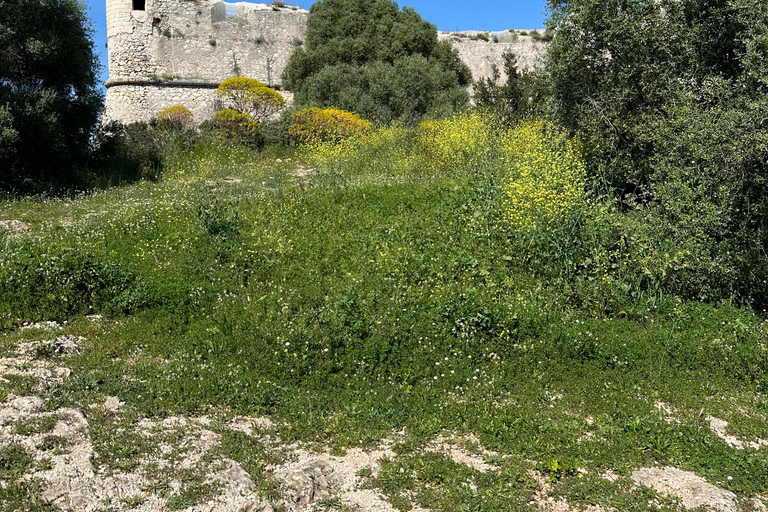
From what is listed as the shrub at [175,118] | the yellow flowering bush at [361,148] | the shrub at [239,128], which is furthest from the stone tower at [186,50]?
the yellow flowering bush at [361,148]

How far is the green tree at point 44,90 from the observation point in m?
12.0

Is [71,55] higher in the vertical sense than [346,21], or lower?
lower

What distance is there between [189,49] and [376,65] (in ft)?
22.4

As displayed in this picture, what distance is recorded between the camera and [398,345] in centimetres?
626

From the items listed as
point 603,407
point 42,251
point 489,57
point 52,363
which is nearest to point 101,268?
point 42,251

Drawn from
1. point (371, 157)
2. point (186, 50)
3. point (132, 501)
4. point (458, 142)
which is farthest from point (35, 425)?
point (186, 50)

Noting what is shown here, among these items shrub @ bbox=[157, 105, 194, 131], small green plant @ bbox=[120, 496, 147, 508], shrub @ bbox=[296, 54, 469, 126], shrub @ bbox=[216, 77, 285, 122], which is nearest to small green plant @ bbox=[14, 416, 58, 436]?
small green plant @ bbox=[120, 496, 147, 508]

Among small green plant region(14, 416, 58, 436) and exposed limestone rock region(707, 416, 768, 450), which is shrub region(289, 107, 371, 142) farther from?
small green plant region(14, 416, 58, 436)

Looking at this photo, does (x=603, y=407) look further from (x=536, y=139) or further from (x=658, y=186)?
(x=536, y=139)

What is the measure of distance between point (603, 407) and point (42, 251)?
6513 millimetres

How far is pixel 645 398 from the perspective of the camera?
5.84m

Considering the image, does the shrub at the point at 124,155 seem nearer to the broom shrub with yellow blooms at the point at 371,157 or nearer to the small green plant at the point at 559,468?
the broom shrub with yellow blooms at the point at 371,157

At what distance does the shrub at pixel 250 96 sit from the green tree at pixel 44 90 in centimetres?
607

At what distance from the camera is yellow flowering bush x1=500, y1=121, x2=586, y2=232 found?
8.27 metres
